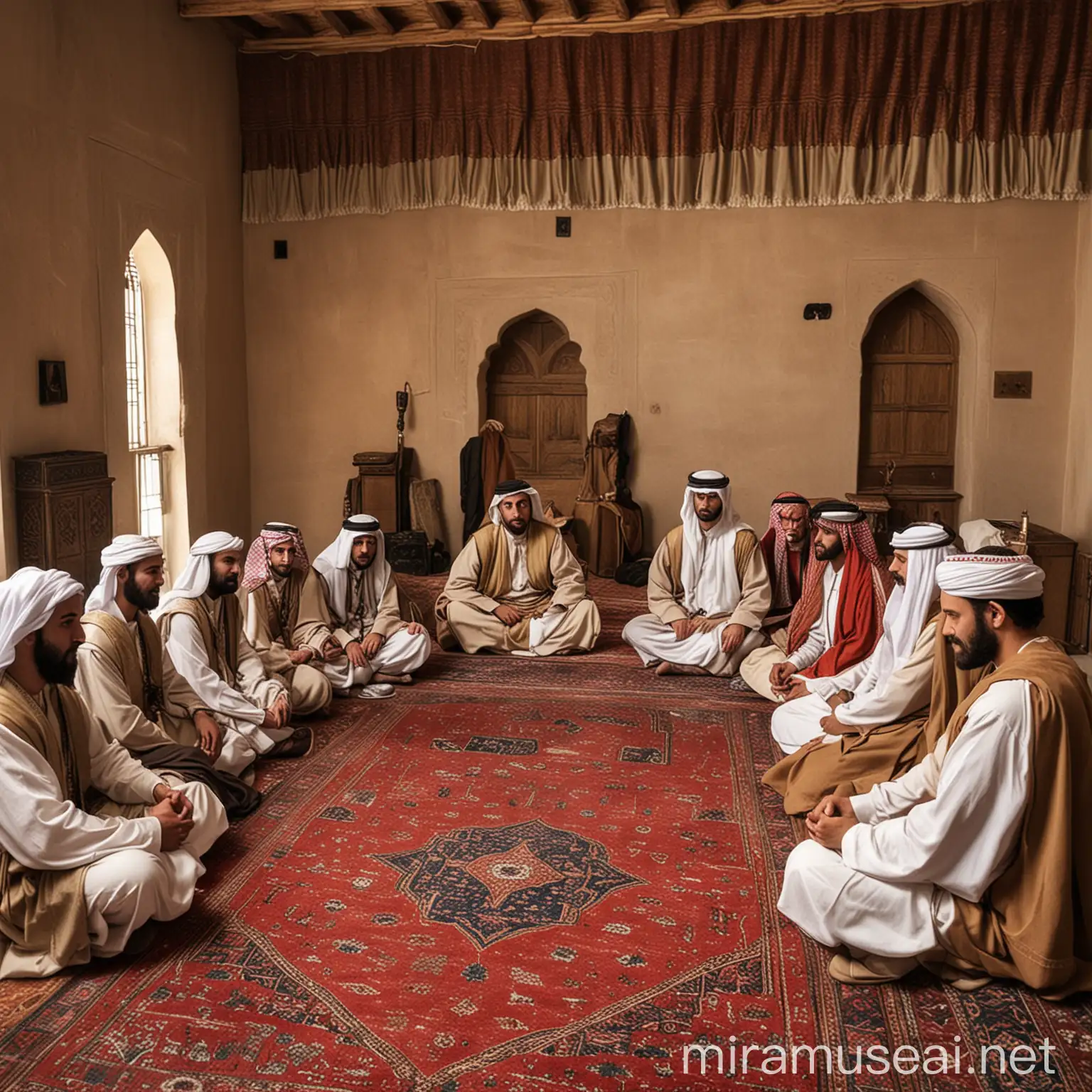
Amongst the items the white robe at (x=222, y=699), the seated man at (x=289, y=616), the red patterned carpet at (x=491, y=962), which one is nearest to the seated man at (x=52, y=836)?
the red patterned carpet at (x=491, y=962)

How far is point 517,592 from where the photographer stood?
23.0 ft

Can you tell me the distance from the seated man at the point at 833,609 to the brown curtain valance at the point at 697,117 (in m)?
3.95

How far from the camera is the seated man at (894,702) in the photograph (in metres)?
3.97

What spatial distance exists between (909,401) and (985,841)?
22.2 ft

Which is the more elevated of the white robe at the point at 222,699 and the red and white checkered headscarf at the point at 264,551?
the red and white checkered headscarf at the point at 264,551

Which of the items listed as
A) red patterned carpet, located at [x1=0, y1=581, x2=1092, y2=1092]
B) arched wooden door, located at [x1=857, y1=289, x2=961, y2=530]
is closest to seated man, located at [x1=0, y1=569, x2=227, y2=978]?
red patterned carpet, located at [x1=0, y1=581, x2=1092, y2=1092]

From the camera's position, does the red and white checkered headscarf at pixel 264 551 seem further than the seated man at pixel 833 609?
Yes

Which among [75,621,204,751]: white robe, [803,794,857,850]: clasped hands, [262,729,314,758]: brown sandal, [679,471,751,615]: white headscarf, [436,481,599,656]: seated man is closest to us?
[803,794,857,850]: clasped hands

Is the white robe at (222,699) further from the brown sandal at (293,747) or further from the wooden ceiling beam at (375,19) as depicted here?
the wooden ceiling beam at (375,19)

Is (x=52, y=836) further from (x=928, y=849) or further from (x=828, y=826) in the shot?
(x=928, y=849)

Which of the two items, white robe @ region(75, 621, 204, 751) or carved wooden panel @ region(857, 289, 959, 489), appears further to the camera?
carved wooden panel @ region(857, 289, 959, 489)

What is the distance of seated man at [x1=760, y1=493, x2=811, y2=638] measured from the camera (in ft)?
20.1

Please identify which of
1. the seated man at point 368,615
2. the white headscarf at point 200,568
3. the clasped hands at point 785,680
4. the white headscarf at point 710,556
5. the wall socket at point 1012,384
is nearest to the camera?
the white headscarf at point 200,568

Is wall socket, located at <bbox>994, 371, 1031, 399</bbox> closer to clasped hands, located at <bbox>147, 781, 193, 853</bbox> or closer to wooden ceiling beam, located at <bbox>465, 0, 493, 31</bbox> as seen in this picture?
wooden ceiling beam, located at <bbox>465, 0, 493, 31</bbox>
